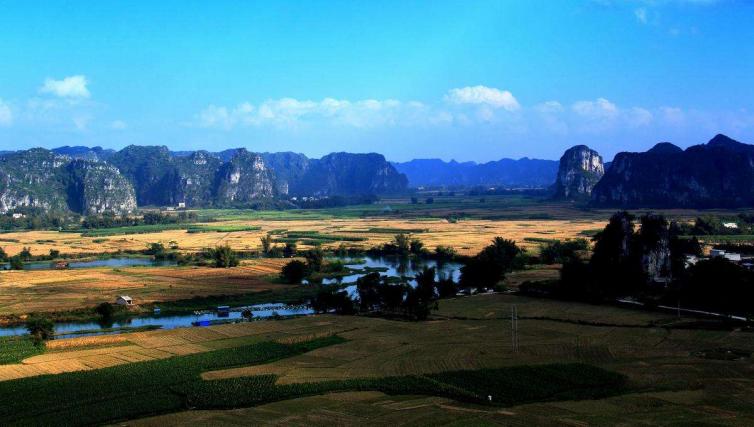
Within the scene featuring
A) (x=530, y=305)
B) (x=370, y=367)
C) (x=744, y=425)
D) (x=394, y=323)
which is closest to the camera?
(x=744, y=425)

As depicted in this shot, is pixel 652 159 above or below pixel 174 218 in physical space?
above

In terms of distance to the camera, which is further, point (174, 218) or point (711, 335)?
point (174, 218)

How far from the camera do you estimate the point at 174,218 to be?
15588 cm

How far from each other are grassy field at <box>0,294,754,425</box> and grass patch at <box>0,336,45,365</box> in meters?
0.98

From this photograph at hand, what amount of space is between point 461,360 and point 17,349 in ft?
78.3

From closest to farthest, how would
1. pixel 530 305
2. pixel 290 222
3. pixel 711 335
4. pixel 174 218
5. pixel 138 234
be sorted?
pixel 711 335, pixel 530 305, pixel 138 234, pixel 290 222, pixel 174 218

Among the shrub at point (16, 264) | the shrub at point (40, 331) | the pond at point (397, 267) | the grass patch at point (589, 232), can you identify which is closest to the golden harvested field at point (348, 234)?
the grass patch at point (589, 232)

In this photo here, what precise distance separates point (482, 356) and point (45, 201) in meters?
175

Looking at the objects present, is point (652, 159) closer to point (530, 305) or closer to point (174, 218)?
point (174, 218)

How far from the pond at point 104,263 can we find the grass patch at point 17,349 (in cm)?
3859

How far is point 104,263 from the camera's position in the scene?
82750 mm

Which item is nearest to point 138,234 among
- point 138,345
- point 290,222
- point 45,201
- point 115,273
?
point 290,222

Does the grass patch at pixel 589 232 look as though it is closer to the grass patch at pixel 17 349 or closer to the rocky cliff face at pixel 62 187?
the grass patch at pixel 17 349

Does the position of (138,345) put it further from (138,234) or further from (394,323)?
(138,234)
